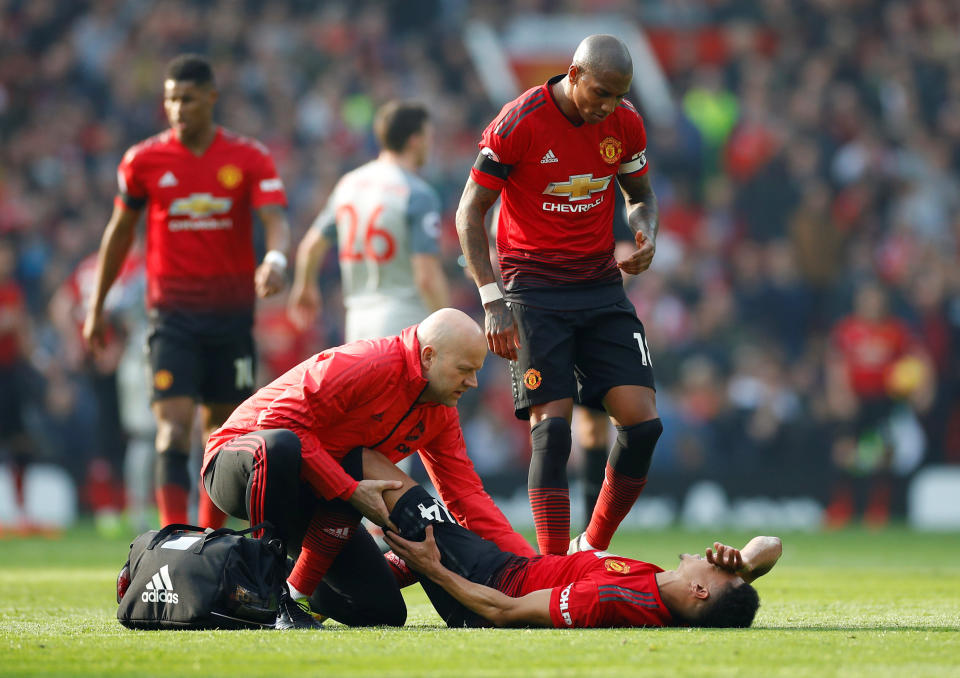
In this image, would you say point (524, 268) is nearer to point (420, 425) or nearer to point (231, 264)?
point (420, 425)

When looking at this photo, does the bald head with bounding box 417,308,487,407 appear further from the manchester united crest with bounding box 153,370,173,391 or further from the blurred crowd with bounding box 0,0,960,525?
the blurred crowd with bounding box 0,0,960,525

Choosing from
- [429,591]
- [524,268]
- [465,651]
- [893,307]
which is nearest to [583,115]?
[524,268]

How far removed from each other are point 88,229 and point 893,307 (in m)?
9.01

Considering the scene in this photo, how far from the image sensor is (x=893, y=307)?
51.6ft

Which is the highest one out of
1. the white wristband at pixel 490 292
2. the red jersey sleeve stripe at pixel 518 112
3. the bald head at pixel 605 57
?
the bald head at pixel 605 57

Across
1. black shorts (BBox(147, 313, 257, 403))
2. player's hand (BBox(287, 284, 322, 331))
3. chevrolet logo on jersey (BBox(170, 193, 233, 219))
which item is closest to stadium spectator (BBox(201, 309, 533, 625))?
black shorts (BBox(147, 313, 257, 403))

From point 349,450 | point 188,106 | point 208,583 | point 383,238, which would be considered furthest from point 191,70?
point 208,583

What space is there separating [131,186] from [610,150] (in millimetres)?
3010

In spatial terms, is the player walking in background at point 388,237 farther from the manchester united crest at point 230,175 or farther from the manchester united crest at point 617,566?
the manchester united crest at point 617,566

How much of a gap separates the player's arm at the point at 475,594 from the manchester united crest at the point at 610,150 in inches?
78.8

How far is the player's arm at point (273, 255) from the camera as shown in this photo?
7.68 metres

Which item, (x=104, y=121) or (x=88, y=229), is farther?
(x=104, y=121)

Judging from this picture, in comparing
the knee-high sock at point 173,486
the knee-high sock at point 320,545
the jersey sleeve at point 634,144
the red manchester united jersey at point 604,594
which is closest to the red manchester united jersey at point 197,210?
the knee-high sock at point 173,486

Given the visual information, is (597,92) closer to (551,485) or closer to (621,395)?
(621,395)
